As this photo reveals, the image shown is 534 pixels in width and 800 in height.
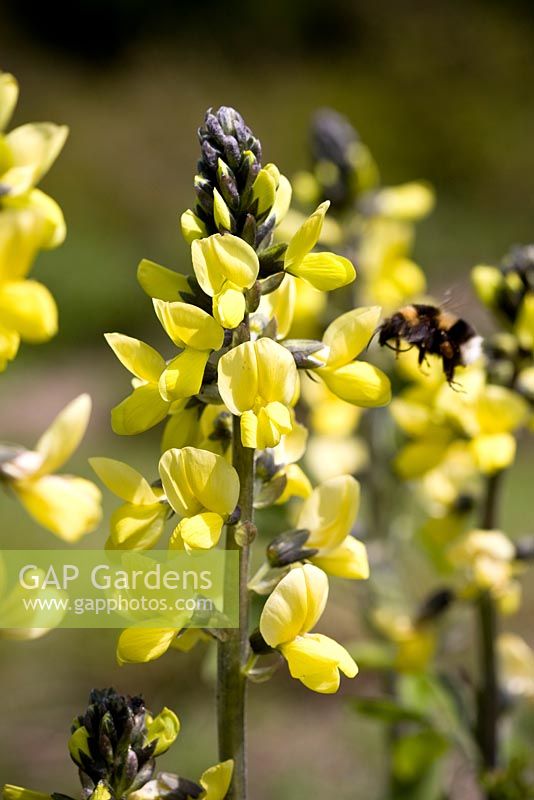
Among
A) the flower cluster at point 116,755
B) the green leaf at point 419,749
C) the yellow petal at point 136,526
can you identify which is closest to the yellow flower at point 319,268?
the yellow petal at point 136,526

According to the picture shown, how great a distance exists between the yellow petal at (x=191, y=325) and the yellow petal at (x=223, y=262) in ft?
0.07

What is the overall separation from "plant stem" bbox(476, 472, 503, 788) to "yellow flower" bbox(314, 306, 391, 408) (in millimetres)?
444

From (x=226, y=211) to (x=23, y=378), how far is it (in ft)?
14.5

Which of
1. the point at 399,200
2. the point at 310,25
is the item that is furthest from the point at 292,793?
the point at 310,25

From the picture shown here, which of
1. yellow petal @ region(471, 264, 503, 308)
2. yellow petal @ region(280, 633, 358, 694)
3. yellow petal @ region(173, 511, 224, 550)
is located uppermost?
yellow petal @ region(471, 264, 503, 308)

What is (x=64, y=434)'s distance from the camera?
2.52 ft

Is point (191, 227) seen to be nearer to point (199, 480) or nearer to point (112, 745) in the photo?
point (199, 480)

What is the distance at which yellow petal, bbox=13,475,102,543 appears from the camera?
755 millimetres

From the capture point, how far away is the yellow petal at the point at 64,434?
758mm

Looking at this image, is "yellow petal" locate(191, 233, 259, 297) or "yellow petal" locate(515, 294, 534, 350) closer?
"yellow petal" locate(191, 233, 259, 297)

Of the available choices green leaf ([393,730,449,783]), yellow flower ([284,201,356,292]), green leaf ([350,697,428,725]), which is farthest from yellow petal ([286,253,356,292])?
green leaf ([393,730,449,783])

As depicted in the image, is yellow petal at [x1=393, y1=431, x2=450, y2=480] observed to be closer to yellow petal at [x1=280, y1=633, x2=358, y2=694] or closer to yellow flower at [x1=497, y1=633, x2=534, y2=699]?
yellow flower at [x1=497, y1=633, x2=534, y2=699]

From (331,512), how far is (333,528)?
13mm

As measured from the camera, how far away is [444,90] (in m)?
7.21
